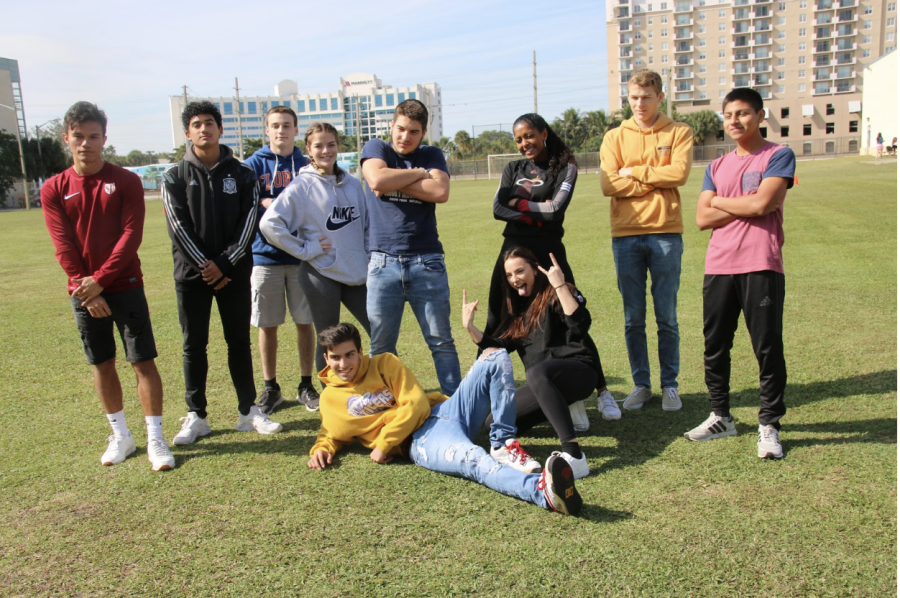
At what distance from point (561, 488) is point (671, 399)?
69.8 inches

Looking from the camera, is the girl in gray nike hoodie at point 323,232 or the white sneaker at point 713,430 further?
the girl in gray nike hoodie at point 323,232

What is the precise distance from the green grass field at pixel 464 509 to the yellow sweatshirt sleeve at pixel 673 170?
152cm

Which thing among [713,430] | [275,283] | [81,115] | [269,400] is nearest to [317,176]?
[275,283]

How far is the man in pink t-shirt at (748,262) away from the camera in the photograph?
146 inches

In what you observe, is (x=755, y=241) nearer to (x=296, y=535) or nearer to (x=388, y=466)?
(x=388, y=466)

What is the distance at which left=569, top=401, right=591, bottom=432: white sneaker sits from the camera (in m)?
4.13

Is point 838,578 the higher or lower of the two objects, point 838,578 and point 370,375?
the lower

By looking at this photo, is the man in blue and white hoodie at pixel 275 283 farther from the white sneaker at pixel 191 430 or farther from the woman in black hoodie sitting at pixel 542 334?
the woman in black hoodie sitting at pixel 542 334

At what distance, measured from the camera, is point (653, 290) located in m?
4.58

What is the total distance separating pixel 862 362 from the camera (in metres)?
5.21

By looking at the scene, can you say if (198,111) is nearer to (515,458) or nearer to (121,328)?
(121,328)

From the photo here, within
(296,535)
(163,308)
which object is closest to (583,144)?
(163,308)

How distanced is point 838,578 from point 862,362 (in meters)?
3.26

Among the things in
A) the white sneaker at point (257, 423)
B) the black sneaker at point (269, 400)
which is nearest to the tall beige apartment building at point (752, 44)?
the black sneaker at point (269, 400)
